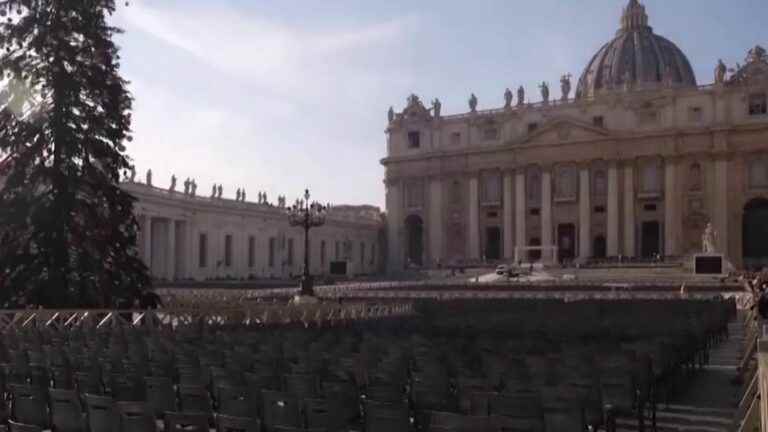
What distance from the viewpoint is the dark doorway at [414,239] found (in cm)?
9656

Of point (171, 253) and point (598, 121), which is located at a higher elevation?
point (598, 121)

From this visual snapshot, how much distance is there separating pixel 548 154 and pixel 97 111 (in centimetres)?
A: 6354

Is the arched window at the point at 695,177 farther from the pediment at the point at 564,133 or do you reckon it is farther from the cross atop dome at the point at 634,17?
the cross atop dome at the point at 634,17

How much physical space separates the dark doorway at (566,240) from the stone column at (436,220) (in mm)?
13562

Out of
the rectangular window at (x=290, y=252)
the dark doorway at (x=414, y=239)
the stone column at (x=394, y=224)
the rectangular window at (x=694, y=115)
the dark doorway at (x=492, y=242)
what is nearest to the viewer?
the rectangular window at (x=694, y=115)

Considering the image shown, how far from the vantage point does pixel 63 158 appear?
27.4 metres

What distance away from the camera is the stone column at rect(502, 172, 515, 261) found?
87312 millimetres

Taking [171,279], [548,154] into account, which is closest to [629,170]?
[548,154]

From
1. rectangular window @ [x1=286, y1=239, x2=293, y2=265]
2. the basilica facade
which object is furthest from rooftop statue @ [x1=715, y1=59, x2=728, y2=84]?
rectangular window @ [x1=286, y1=239, x2=293, y2=265]

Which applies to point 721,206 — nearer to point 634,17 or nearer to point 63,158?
point 634,17

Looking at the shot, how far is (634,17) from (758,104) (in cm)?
3379

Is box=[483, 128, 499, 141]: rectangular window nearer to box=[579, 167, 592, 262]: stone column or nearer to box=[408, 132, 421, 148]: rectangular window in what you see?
box=[408, 132, 421, 148]: rectangular window

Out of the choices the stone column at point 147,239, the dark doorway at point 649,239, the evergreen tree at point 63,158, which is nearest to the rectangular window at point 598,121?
the dark doorway at point 649,239

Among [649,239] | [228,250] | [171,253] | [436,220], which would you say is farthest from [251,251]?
[649,239]
